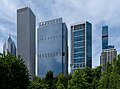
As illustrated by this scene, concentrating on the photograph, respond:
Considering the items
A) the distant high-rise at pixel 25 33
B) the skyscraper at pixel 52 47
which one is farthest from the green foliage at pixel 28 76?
the distant high-rise at pixel 25 33

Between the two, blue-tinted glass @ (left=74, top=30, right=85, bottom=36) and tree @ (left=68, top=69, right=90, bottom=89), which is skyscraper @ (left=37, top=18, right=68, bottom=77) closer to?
blue-tinted glass @ (left=74, top=30, right=85, bottom=36)

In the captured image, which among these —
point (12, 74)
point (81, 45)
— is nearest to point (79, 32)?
point (81, 45)

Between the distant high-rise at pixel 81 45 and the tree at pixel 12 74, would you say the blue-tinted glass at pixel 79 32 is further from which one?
the tree at pixel 12 74

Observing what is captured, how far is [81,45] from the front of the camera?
13812cm

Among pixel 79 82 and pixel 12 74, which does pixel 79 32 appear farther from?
pixel 12 74

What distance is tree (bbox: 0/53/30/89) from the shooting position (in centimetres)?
2006

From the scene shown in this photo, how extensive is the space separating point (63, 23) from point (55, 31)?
18.0 feet

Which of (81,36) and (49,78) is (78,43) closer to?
(81,36)

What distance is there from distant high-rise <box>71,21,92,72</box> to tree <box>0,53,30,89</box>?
10977 centimetres

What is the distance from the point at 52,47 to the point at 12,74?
118 meters

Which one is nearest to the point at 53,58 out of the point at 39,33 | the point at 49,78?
the point at 39,33

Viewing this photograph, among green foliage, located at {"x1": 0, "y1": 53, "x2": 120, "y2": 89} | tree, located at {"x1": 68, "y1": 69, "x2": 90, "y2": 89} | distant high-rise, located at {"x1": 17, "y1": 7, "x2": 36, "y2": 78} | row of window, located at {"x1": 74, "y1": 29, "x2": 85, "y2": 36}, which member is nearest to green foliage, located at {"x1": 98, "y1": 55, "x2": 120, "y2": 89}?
green foliage, located at {"x1": 0, "y1": 53, "x2": 120, "y2": 89}

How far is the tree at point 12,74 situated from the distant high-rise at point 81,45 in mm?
109775

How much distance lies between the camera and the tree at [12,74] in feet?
65.8
